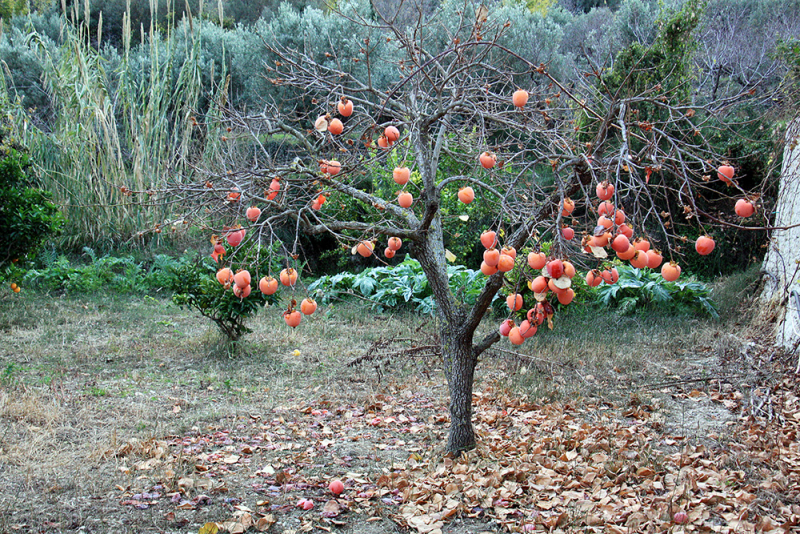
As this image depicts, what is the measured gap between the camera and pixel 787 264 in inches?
199

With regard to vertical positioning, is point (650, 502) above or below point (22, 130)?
below

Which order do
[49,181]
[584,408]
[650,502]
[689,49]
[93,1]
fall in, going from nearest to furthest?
[650,502] < [584,408] < [689,49] < [49,181] < [93,1]

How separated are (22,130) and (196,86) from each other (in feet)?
7.65

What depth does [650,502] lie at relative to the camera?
7.74 feet

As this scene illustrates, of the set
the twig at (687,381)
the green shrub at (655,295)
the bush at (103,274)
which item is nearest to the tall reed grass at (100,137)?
the bush at (103,274)

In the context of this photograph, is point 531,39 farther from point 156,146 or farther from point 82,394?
point 82,394

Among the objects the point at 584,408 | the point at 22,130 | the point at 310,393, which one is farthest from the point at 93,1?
the point at 584,408

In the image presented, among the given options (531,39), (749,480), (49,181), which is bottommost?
(749,480)

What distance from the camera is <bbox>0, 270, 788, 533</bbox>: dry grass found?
2541 mm

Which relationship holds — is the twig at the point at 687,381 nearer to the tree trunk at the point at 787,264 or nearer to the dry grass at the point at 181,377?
the dry grass at the point at 181,377

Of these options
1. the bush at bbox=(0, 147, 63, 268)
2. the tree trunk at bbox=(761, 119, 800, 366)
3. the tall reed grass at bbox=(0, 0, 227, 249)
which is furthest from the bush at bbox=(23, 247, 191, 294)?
the tree trunk at bbox=(761, 119, 800, 366)

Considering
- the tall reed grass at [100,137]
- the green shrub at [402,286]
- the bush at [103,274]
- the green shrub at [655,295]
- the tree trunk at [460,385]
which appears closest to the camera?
the tree trunk at [460,385]

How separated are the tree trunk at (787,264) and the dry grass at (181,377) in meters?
0.44

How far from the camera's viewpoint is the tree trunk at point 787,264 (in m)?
4.49
